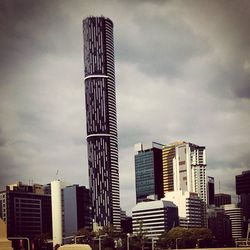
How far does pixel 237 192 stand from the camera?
251 feet

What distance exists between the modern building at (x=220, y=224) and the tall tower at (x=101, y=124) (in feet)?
41.8

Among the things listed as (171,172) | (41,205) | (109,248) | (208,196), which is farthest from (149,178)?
(109,248)

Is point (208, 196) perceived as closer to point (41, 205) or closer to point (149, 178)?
point (149, 178)

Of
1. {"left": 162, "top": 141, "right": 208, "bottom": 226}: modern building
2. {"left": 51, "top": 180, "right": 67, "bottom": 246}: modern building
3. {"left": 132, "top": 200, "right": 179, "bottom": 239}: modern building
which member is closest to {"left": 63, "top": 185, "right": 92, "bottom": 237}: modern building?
{"left": 51, "top": 180, "right": 67, "bottom": 246}: modern building

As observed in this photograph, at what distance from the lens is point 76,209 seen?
64.7m

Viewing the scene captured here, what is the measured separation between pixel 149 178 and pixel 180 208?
13.5 metres

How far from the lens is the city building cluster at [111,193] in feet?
199

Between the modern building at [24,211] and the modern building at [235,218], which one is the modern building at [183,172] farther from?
the modern building at [24,211]

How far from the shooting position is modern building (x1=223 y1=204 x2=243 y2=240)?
233 ft

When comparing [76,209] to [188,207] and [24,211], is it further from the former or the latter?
[188,207]

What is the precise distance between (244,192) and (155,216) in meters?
15.5

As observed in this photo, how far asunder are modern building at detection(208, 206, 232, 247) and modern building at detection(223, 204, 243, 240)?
23.3 inches

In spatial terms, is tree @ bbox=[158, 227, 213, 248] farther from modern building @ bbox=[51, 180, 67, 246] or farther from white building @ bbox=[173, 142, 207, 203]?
white building @ bbox=[173, 142, 207, 203]

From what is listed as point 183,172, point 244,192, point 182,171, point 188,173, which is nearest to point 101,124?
point 188,173
